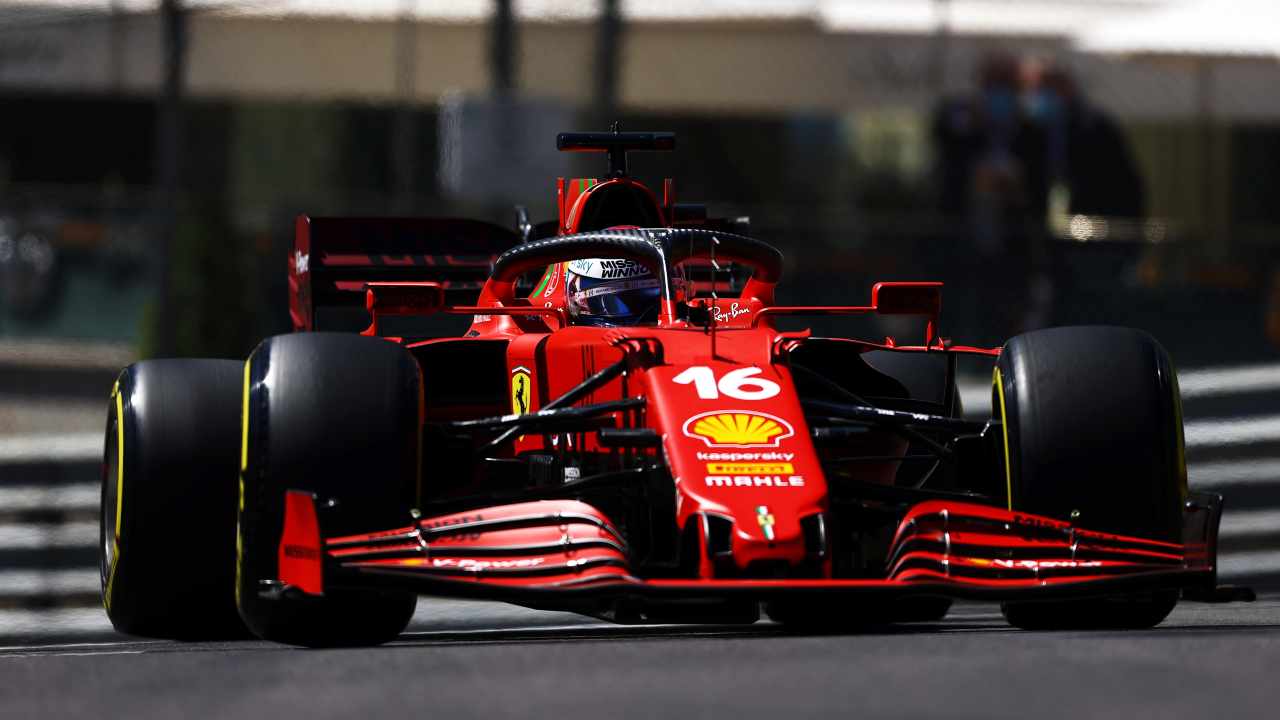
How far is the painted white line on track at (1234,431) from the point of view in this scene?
11.6 meters

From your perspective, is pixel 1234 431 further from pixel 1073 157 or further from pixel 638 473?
pixel 1073 157

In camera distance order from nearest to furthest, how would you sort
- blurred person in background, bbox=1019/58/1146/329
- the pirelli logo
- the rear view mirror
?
the pirelli logo < the rear view mirror < blurred person in background, bbox=1019/58/1146/329

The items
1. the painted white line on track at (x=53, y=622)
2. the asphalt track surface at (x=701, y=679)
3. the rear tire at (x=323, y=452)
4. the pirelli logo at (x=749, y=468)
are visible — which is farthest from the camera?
the painted white line on track at (x=53, y=622)

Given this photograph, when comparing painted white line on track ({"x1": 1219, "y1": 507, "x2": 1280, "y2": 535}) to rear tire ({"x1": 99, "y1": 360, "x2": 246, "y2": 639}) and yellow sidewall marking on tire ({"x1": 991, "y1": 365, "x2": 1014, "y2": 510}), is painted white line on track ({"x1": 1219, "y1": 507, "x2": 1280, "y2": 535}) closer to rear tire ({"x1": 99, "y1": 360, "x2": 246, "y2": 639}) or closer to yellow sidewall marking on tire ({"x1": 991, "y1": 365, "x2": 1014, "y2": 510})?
yellow sidewall marking on tire ({"x1": 991, "y1": 365, "x2": 1014, "y2": 510})

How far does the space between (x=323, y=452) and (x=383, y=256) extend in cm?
308

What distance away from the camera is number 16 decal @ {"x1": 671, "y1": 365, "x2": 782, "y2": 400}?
6199 mm

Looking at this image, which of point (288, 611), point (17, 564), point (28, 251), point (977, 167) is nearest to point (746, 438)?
point (288, 611)

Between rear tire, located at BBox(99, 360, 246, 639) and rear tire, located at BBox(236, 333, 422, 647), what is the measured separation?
28.8 inches

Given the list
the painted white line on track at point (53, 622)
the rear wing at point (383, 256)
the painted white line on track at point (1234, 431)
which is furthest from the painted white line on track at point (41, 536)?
the painted white line on track at point (1234, 431)

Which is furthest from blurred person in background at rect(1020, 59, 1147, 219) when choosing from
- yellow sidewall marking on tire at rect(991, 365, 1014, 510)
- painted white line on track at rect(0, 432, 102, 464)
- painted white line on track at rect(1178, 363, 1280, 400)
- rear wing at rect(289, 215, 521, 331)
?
yellow sidewall marking on tire at rect(991, 365, 1014, 510)

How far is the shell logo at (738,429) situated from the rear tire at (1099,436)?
2.28ft

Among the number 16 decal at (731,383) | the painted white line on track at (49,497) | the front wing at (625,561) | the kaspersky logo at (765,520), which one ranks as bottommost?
the painted white line on track at (49,497)

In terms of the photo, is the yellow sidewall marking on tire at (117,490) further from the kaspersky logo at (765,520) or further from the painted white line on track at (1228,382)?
the painted white line on track at (1228,382)

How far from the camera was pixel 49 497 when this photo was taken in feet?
35.6
